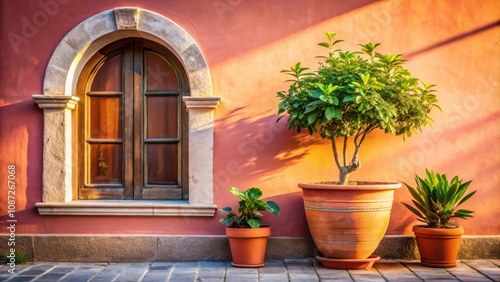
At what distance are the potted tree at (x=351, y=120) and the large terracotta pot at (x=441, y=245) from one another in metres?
0.41

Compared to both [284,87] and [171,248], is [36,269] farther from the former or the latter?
[284,87]

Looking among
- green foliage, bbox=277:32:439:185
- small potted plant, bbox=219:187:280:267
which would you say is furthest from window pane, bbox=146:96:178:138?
green foliage, bbox=277:32:439:185

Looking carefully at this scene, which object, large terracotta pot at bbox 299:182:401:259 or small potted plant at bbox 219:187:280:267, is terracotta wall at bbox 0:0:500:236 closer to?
small potted plant at bbox 219:187:280:267

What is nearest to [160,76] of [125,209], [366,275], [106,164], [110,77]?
[110,77]

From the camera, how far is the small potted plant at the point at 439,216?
18.5ft

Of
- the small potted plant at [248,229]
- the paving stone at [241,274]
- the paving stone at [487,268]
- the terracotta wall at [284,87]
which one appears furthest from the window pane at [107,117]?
the paving stone at [487,268]

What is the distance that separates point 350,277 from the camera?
5.27m

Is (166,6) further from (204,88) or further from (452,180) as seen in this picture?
(452,180)

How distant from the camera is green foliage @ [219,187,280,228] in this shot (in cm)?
575

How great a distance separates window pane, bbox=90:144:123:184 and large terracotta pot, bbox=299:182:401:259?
2.10 meters

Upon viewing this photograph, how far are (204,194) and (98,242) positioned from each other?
3.73ft

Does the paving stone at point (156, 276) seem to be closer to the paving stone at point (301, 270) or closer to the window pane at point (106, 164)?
the paving stone at point (301, 270)

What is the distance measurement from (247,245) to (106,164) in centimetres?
183

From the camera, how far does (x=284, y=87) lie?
617 centimetres
